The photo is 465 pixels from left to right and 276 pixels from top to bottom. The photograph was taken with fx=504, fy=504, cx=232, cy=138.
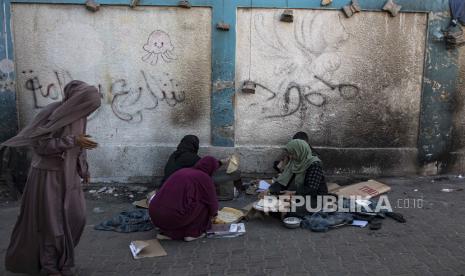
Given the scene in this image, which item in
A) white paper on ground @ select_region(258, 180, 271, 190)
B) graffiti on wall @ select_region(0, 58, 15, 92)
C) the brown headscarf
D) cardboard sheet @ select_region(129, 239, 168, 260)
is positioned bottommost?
cardboard sheet @ select_region(129, 239, 168, 260)

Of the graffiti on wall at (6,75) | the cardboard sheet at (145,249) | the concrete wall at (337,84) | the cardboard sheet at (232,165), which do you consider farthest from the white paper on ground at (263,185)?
the graffiti on wall at (6,75)

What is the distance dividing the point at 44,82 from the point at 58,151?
318 cm

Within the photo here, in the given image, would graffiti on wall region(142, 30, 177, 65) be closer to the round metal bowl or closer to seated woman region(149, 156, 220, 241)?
seated woman region(149, 156, 220, 241)

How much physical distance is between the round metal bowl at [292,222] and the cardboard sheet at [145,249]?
1.29 metres

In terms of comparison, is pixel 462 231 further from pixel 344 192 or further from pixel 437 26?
pixel 437 26

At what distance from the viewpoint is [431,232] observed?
16.1 feet

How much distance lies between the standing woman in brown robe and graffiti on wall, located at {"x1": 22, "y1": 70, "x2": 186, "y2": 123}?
2.77 metres

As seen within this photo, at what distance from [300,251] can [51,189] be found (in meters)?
2.19

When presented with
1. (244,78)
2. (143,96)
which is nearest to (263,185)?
(244,78)

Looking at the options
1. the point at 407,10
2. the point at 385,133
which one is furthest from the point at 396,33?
the point at 385,133

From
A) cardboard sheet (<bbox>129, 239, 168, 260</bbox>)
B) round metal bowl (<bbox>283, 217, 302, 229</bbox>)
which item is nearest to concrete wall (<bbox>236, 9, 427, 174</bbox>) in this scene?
round metal bowl (<bbox>283, 217, 302, 229</bbox>)

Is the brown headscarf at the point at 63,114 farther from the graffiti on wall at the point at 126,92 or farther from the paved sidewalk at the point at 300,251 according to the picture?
the graffiti on wall at the point at 126,92

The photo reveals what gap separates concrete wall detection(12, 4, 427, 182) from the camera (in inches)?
257

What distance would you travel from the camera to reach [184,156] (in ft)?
20.0
